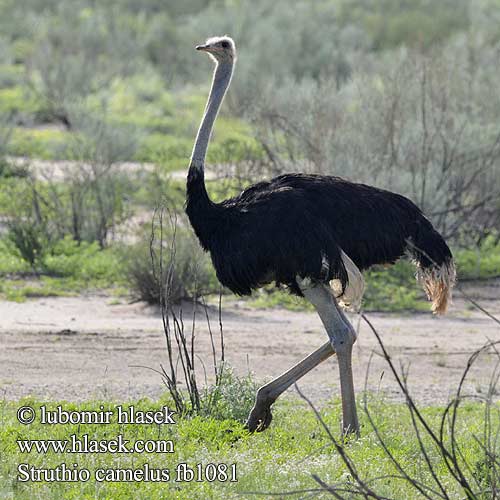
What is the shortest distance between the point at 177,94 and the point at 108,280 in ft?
46.6

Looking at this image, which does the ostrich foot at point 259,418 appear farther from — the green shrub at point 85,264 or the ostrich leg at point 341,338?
the green shrub at point 85,264

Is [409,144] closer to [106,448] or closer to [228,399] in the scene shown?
[228,399]

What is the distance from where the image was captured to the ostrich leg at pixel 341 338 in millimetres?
6051

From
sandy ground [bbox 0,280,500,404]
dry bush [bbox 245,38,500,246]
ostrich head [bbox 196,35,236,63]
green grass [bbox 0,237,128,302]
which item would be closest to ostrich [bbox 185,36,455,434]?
ostrich head [bbox 196,35,236,63]

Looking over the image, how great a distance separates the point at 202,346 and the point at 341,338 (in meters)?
2.64

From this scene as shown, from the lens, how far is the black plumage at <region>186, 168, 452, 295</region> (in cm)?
588

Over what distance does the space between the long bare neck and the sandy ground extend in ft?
4.99

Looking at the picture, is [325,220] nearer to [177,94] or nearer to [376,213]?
[376,213]

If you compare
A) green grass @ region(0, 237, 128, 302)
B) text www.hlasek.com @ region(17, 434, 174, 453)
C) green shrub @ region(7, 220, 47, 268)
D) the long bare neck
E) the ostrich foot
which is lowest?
text www.hlasek.com @ region(17, 434, 174, 453)

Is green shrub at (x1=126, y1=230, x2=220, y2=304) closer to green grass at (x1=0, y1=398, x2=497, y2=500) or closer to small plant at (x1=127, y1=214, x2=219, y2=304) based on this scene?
small plant at (x1=127, y1=214, x2=219, y2=304)

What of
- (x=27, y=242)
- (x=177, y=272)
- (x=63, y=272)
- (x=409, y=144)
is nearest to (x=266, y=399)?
(x=177, y=272)

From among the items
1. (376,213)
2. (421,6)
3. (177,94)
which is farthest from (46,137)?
(421,6)

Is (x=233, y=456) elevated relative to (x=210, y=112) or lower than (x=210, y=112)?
lower

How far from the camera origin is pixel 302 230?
588 centimetres
